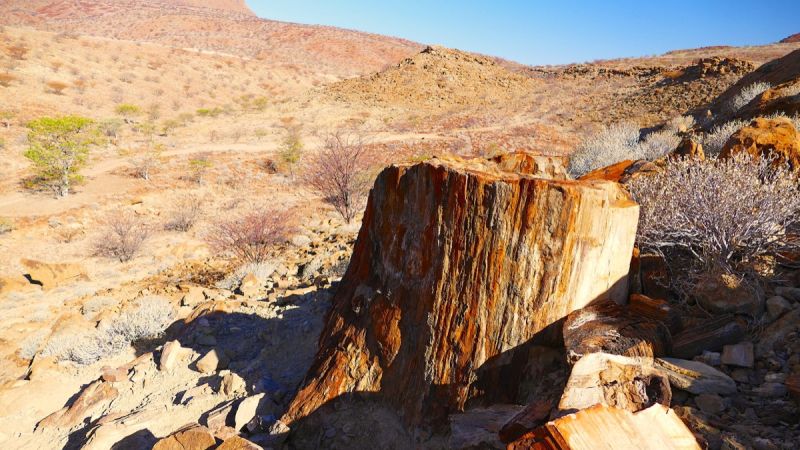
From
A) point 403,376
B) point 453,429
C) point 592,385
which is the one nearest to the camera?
point 592,385

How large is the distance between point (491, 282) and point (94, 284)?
300 inches

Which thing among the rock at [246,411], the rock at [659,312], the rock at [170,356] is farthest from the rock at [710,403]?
the rock at [170,356]

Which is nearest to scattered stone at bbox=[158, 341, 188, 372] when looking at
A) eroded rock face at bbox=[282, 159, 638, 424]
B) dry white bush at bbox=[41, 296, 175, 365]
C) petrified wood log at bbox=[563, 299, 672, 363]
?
dry white bush at bbox=[41, 296, 175, 365]

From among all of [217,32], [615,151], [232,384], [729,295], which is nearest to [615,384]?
[729,295]

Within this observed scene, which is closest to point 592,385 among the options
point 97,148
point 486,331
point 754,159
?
point 486,331

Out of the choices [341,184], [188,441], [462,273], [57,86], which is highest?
[57,86]

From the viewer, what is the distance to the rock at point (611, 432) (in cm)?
116

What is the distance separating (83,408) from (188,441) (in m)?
1.62

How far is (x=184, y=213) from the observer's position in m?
10.4

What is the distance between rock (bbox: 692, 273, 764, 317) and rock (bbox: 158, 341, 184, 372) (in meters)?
3.92

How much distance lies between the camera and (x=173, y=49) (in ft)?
118

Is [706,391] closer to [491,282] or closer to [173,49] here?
[491,282]

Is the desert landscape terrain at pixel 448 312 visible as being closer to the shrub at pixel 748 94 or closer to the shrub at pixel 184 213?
the shrub at pixel 184 213

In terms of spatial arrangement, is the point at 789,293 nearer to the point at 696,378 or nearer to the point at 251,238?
the point at 696,378
